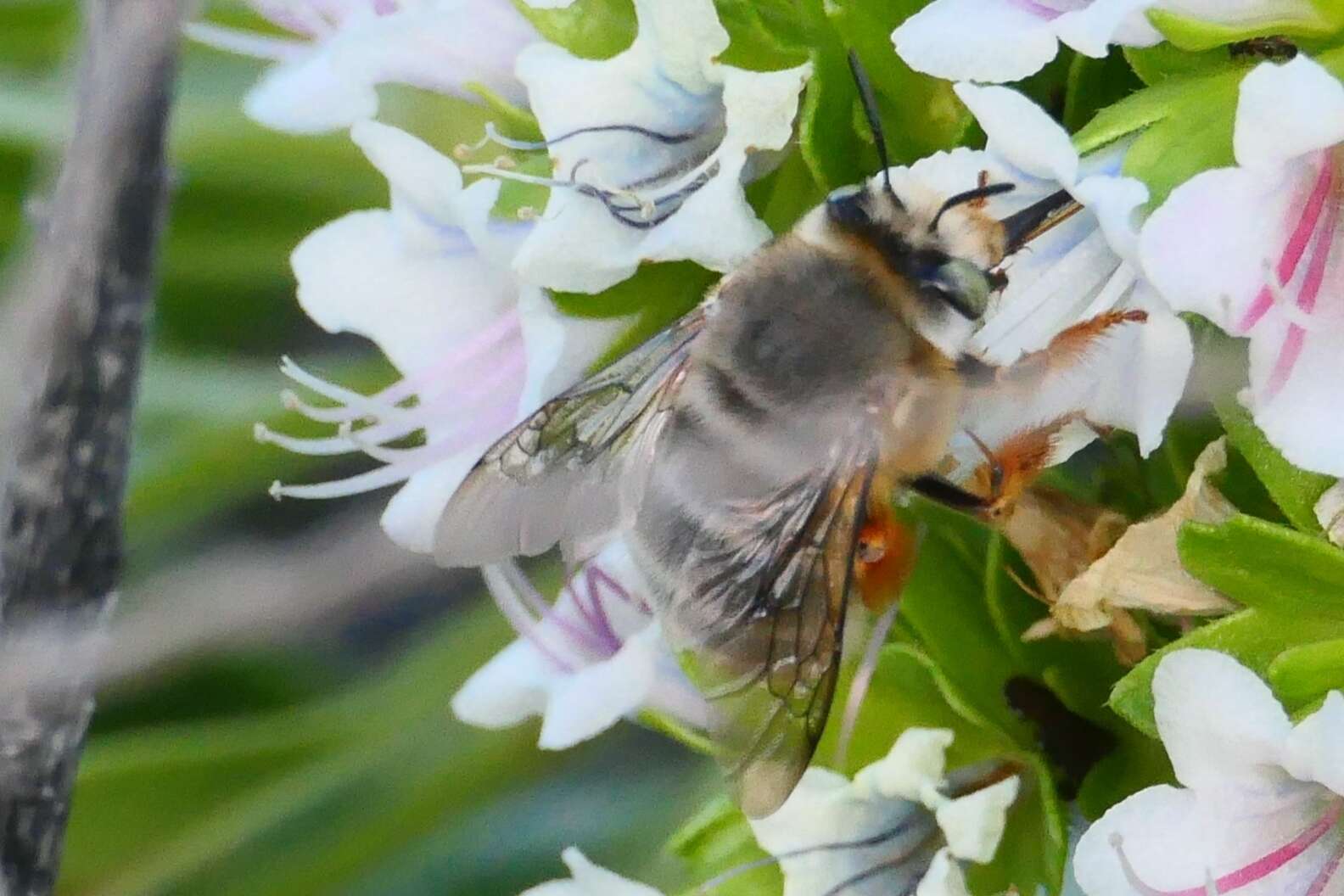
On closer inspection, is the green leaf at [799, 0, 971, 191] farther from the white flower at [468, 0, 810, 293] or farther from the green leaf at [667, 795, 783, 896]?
the green leaf at [667, 795, 783, 896]

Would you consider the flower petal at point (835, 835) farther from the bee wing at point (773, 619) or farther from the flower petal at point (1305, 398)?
the flower petal at point (1305, 398)

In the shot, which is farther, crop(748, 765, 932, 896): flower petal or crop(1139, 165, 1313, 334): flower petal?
crop(748, 765, 932, 896): flower petal

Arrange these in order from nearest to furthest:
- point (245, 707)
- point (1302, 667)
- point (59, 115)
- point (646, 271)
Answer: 1. point (1302, 667)
2. point (646, 271)
3. point (59, 115)
4. point (245, 707)

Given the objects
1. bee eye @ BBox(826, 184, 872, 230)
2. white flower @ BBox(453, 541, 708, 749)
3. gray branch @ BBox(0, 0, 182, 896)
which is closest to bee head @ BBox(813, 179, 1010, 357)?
bee eye @ BBox(826, 184, 872, 230)

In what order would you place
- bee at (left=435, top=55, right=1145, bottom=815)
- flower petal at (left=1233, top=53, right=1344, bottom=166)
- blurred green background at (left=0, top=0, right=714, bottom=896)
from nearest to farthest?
flower petal at (left=1233, top=53, right=1344, bottom=166), bee at (left=435, top=55, right=1145, bottom=815), blurred green background at (left=0, top=0, right=714, bottom=896)

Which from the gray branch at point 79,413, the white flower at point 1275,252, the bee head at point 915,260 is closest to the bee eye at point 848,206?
the bee head at point 915,260

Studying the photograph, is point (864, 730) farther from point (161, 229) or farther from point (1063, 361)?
point (161, 229)

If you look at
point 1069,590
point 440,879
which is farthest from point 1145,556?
point 440,879

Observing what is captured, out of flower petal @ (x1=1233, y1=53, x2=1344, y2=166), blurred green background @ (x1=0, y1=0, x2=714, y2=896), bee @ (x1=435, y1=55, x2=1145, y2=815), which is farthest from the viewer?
blurred green background @ (x1=0, y1=0, x2=714, y2=896)
